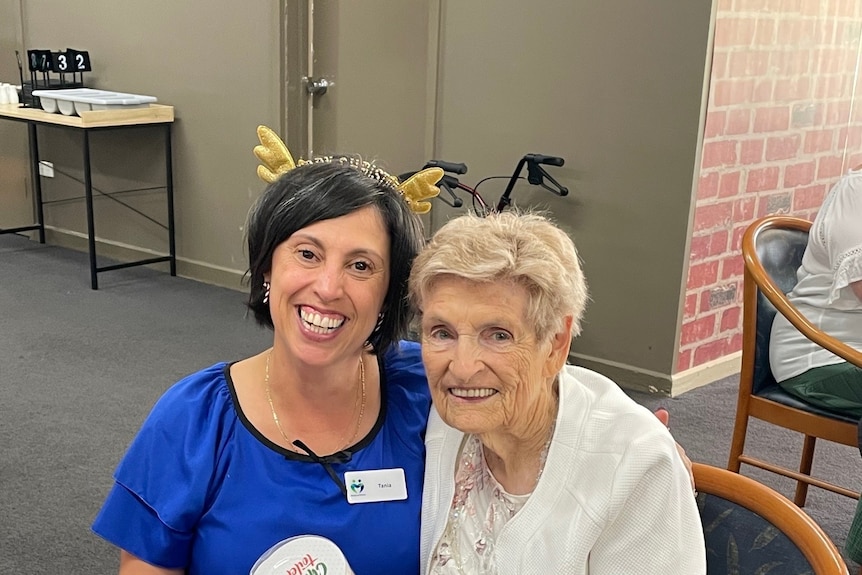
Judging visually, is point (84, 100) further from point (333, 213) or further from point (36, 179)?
point (333, 213)

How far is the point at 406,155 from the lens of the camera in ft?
16.2

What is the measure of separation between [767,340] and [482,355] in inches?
66.8

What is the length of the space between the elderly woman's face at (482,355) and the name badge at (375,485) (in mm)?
233

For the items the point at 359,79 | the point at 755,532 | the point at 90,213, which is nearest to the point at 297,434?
the point at 755,532

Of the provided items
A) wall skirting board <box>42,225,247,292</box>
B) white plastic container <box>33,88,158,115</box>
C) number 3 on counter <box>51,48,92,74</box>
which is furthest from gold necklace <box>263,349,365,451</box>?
number 3 on counter <box>51,48,92,74</box>

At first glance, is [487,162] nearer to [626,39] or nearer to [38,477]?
[626,39]

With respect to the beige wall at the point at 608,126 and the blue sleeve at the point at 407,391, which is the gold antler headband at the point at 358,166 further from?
the beige wall at the point at 608,126

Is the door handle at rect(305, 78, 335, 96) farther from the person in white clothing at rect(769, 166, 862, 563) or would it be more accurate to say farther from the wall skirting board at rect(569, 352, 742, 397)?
the person in white clothing at rect(769, 166, 862, 563)

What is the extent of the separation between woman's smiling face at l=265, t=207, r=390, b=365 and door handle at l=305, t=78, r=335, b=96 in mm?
3902

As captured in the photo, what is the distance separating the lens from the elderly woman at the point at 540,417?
3.90ft

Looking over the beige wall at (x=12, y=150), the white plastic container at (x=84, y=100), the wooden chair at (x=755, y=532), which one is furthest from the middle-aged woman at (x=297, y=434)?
the beige wall at (x=12, y=150)

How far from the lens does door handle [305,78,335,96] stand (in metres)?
5.19

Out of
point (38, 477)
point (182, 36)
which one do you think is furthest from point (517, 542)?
point (182, 36)

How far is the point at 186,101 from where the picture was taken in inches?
220
